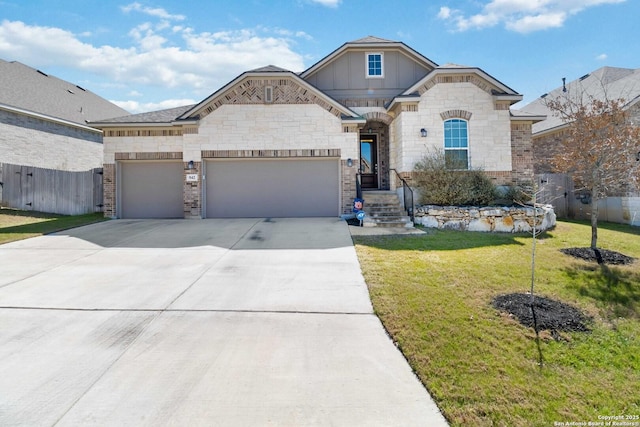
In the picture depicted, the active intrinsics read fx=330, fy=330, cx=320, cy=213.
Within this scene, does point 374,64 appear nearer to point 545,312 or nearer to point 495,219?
point 495,219

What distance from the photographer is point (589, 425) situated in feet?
8.11

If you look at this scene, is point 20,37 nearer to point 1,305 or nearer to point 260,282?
point 1,305

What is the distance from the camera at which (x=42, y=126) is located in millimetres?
16375

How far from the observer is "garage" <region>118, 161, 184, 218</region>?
1339cm

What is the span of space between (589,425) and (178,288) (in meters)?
5.07

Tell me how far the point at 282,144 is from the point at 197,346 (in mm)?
9976

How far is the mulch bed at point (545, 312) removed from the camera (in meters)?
3.88

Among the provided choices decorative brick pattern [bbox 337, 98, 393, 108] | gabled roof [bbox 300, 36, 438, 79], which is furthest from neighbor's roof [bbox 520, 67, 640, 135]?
decorative brick pattern [bbox 337, 98, 393, 108]

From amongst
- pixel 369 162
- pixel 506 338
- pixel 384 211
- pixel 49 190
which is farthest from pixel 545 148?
pixel 49 190

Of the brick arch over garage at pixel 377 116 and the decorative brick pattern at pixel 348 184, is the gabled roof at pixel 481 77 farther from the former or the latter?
the decorative brick pattern at pixel 348 184

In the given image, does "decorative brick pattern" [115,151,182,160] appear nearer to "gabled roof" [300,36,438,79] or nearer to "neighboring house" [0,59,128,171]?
"neighboring house" [0,59,128,171]

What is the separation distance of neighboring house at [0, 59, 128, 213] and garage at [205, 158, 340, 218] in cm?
741

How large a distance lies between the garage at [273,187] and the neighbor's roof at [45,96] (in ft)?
34.8

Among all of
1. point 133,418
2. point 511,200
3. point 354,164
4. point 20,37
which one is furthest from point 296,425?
point 20,37
